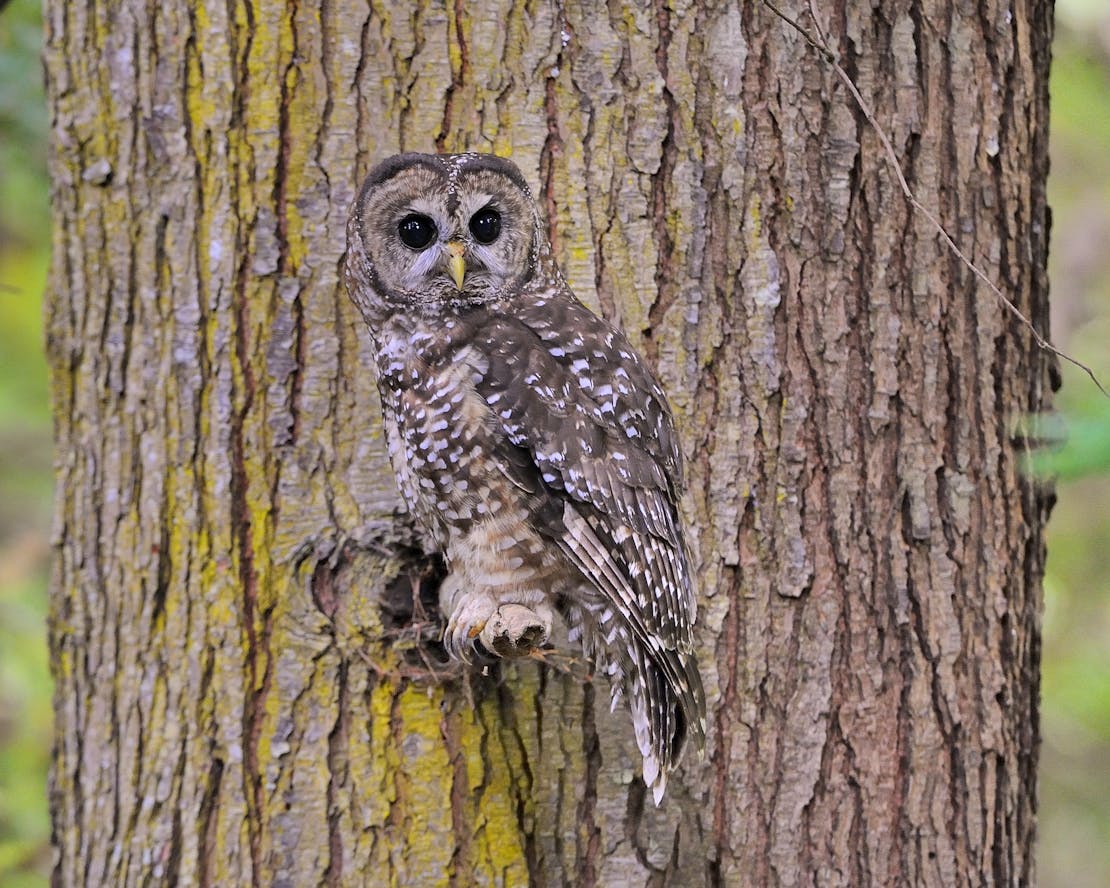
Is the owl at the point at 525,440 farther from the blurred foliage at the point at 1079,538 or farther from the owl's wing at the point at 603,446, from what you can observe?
the blurred foliage at the point at 1079,538

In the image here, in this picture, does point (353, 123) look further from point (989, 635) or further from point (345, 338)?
point (989, 635)

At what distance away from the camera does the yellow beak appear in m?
2.33

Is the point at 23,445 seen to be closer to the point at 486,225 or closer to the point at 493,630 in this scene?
the point at 486,225

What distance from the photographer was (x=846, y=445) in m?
2.39

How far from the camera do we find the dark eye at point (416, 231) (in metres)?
2.33

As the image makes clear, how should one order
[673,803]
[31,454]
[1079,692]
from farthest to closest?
[31,454]
[1079,692]
[673,803]

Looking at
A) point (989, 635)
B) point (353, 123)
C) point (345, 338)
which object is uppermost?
point (353, 123)

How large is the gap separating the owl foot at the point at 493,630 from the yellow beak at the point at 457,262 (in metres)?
0.66

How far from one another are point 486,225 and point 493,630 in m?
0.85

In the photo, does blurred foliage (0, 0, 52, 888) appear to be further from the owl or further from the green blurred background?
the owl

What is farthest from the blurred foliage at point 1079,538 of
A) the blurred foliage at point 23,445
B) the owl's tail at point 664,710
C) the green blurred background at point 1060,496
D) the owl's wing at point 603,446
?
the blurred foliage at point 23,445

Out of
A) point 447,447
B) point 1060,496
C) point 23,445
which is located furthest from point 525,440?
point 23,445

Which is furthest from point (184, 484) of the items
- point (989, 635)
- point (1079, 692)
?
point (1079, 692)

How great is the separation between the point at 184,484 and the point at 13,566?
3.27 metres
